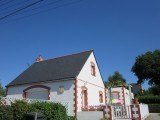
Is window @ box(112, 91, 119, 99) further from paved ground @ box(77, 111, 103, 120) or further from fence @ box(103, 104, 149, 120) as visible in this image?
fence @ box(103, 104, 149, 120)

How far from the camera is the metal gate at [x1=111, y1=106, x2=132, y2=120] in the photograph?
1460 cm

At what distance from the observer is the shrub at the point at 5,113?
11.2m

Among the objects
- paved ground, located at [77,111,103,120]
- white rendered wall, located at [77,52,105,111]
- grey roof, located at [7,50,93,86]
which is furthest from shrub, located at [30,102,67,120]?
grey roof, located at [7,50,93,86]

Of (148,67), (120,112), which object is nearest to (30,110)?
(120,112)

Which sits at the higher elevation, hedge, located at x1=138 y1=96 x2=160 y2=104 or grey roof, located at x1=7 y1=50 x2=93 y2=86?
grey roof, located at x1=7 y1=50 x2=93 y2=86

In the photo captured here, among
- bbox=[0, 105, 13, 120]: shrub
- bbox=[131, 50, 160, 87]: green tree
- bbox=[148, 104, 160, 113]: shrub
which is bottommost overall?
bbox=[148, 104, 160, 113]: shrub

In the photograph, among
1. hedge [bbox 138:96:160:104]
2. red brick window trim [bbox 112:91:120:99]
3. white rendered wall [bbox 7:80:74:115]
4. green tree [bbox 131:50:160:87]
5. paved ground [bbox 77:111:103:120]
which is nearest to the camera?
paved ground [bbox 77:111:103:120]

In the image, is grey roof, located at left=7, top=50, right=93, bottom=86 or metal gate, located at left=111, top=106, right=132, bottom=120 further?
grey roof, located at left=7, top=50, right=93, bottom=86

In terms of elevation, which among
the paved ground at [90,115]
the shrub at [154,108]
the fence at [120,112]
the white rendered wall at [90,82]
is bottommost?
the shrub at [154,108]

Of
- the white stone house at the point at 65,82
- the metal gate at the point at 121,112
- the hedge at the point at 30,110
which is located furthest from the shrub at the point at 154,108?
the hedge at the point at 30,110

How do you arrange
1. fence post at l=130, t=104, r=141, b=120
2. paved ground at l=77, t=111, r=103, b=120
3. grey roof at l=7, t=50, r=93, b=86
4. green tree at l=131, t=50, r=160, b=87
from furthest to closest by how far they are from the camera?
green tree at l=131, t=50, r=160, b=87 < grey roof at l=7, t=50, r=93, b=86 < paved ground at l=77, t=111, r=103, b=120 < fence post at l=130, t=104, r=141, b=120

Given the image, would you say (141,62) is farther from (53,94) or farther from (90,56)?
(53,94)

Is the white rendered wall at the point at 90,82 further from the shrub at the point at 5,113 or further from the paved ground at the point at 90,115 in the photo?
the shrub at the point at 5,113

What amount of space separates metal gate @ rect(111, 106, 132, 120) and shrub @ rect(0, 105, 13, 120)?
22.9 feet
